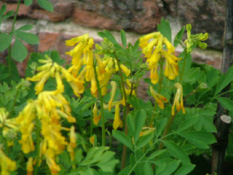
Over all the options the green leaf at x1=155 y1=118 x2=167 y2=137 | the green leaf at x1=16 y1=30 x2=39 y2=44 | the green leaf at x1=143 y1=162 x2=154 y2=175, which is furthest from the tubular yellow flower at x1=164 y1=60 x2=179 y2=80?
the green leaf at x1=16 y1=30 x2=39 y2=44

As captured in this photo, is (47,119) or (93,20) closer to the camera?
(47,119)

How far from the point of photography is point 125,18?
191 centimetres

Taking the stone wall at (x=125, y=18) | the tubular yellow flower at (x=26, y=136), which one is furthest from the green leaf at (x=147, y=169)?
the stone wall at (x=125, y=18)

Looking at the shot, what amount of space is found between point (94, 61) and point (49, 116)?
10.1 inches

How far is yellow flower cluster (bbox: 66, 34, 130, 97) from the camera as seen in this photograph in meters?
1.05

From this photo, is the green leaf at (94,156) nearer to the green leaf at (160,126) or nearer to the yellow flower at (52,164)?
the yellow flower at (52,164)

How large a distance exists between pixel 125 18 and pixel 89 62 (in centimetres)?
Result: 92

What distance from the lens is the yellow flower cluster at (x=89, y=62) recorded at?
105cm

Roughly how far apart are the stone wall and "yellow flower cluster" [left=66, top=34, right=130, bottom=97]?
2.50 feet

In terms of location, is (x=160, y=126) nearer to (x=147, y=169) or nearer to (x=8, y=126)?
(x=147, y=169)

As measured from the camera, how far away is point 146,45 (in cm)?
109

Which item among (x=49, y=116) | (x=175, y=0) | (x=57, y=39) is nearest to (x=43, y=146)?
(x=49, y=116)

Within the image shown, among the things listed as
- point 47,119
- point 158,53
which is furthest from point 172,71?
point 47,119

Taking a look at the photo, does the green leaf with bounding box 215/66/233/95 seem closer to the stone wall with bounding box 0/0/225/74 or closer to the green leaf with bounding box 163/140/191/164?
the green leaf with bounding box 163/140/191/164
